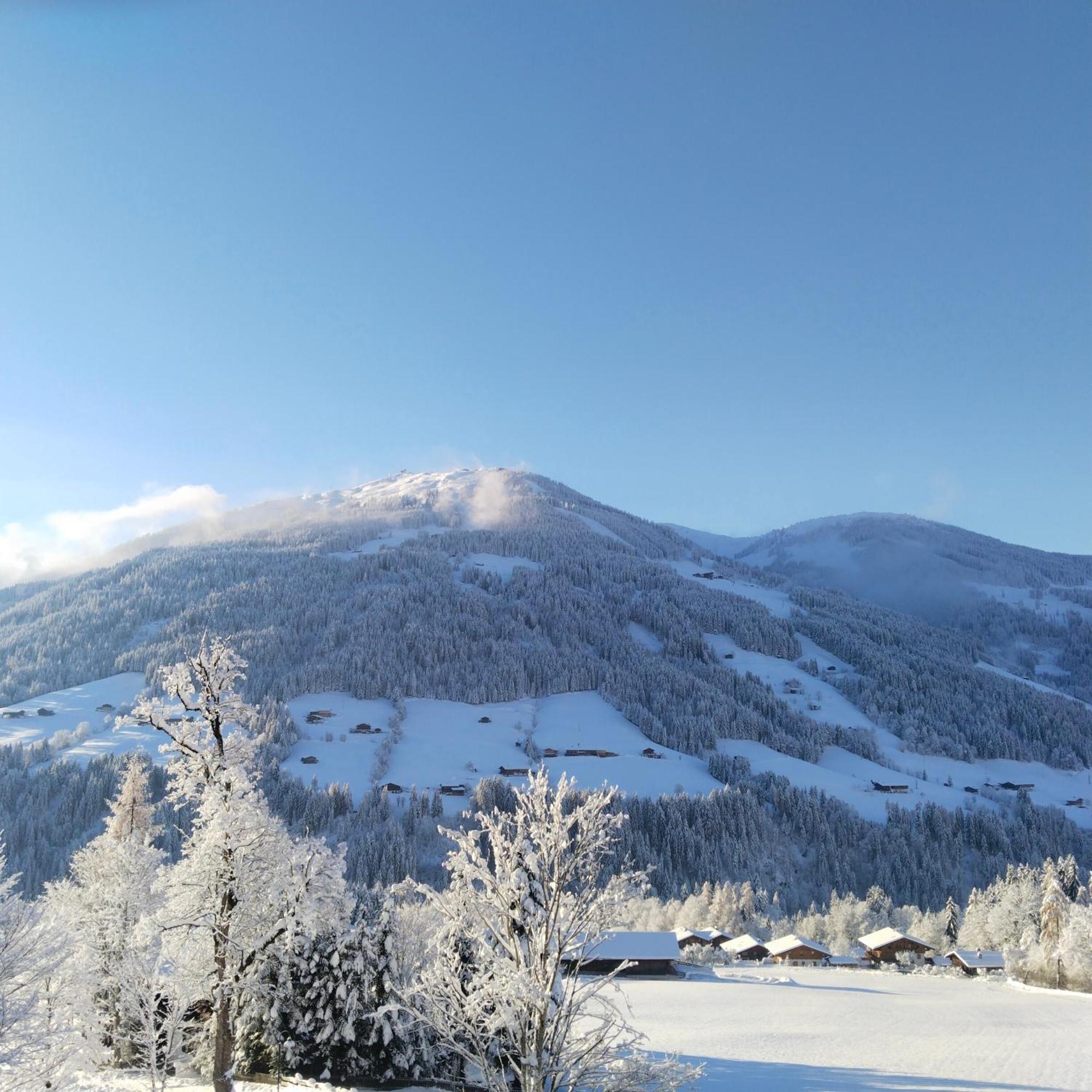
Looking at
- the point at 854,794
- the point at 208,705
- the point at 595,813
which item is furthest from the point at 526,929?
the point at 854,794

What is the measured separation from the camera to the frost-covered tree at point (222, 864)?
19.7 m

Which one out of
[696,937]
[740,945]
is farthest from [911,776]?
[696,937]

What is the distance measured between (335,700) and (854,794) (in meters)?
111

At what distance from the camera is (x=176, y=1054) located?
28.4m

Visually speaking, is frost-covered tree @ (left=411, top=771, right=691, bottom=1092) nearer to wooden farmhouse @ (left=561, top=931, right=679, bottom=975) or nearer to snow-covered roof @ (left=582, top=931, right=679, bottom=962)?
wooden farmhouse @ (left=561, top=931, right=679, bottom=975)

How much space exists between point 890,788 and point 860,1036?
13459 centimetres

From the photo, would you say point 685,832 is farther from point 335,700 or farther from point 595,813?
point 595,813

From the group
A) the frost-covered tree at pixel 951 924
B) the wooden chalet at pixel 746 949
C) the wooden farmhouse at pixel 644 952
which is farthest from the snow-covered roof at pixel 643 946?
the frost-covered tree at pixel 951 924

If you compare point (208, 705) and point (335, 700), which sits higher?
point (208, 705)

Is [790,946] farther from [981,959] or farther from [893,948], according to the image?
[981,959]

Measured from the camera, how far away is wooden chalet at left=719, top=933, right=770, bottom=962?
287ft

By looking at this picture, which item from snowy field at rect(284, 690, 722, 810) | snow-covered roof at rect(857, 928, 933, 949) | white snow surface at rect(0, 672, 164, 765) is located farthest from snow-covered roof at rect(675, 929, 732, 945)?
white snow surface at rect(0, 672, 164, 765)

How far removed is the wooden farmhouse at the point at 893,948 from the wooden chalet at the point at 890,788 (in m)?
74.8

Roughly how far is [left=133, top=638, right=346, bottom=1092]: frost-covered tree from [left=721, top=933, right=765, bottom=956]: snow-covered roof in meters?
78.6
